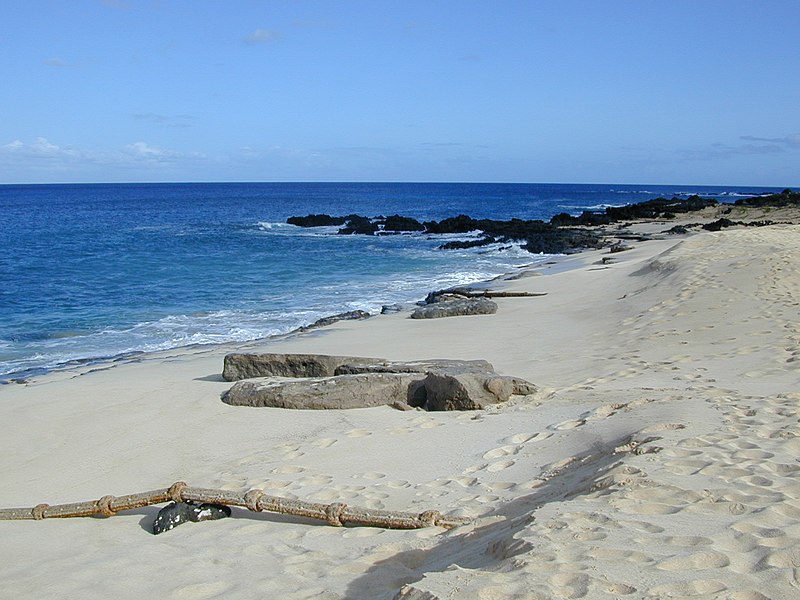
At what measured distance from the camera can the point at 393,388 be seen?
304 inches

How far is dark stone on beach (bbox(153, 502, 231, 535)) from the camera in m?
4.90

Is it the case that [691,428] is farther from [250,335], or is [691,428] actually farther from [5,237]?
[5,237]

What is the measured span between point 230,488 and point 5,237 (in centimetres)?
4118

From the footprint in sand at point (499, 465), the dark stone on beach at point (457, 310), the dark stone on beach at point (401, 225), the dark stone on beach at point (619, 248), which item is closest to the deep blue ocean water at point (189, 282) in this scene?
the dark stone on beach at point (401, 225)

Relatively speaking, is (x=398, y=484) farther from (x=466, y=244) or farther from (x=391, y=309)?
(x=466, y=244)

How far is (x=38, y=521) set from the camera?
5.18 metres

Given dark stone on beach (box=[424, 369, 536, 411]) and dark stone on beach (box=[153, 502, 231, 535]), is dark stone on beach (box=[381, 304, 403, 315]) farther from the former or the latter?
dark stone on beach (box=[153, 502, 231, 535])

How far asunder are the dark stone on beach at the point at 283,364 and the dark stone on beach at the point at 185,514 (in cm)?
366

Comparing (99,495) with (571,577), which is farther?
(99,495)

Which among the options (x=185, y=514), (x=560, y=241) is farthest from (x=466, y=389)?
(x=560, y=241)

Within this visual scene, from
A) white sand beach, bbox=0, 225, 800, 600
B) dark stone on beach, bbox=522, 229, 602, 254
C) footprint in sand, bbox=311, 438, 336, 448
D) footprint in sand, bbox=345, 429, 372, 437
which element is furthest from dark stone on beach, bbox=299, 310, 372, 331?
dark stone on beach, bbox=522, 229, 602, 254

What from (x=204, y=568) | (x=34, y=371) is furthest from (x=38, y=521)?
(x=34, y=371)

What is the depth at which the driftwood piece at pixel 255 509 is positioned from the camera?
14.8 ft

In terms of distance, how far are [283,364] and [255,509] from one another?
4169mm
